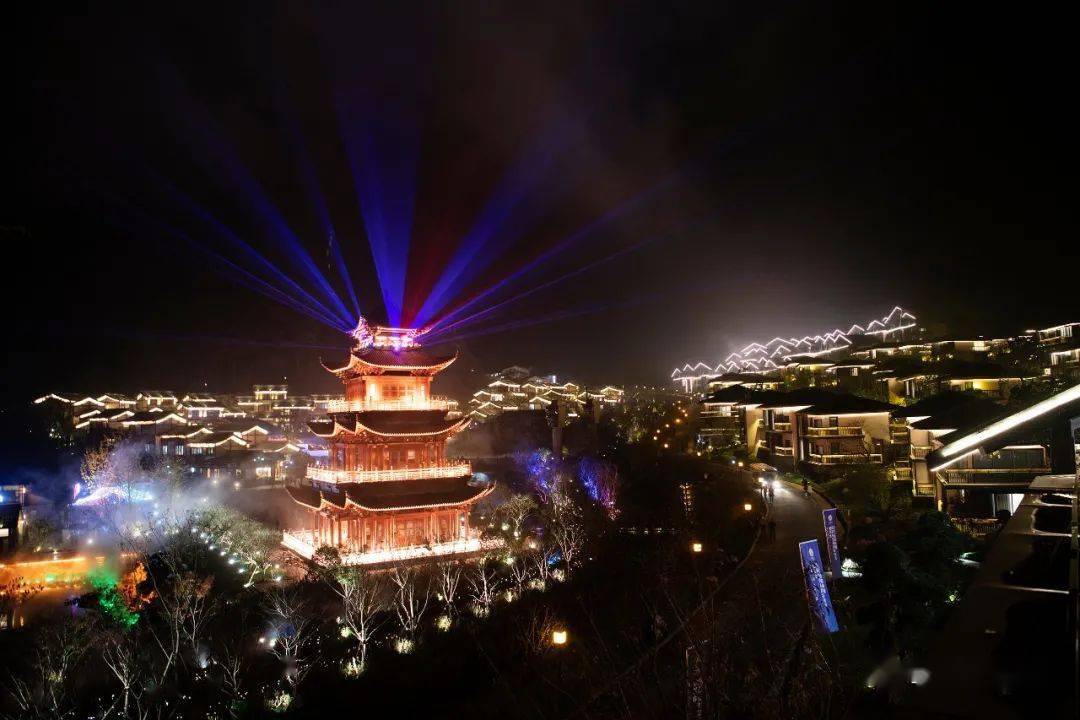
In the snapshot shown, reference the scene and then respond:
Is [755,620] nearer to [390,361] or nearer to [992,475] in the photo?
[992,475]

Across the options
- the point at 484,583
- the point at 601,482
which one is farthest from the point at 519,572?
the point at 601,482

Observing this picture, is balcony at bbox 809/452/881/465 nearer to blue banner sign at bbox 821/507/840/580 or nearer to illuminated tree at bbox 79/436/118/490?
blue banner sign at bbox 821/507/840/580

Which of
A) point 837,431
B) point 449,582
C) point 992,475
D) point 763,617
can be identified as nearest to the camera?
point 763,617

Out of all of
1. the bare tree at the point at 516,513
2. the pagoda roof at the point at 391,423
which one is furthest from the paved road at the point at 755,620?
the pagoda roof at the point at 391,423

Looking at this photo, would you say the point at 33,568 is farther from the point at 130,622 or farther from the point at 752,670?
the point at 752,670

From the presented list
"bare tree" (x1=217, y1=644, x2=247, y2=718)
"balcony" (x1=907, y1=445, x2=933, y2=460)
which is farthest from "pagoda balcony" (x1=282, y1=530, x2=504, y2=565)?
"balcony" (x1=907, y1=445, x2=933, y2=460)

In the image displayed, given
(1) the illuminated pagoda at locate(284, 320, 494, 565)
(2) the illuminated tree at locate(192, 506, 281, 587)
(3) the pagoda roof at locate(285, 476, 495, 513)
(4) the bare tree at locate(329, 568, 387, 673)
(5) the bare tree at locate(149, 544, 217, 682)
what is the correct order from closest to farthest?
(5) the bare tree at locate(149, 544, 217, 682), (4) the bare tree at locate(329, 568, 387, 673), (2) the illuminated tree at locate(192, 506, 281, 587), (3) the pagoda roof at locate(285, 476, 495, 513), (1) the illuminated pagoda at locate(284, 320, 494, 565)

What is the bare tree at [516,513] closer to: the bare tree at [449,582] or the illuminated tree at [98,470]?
the bare tree at [449,582]
